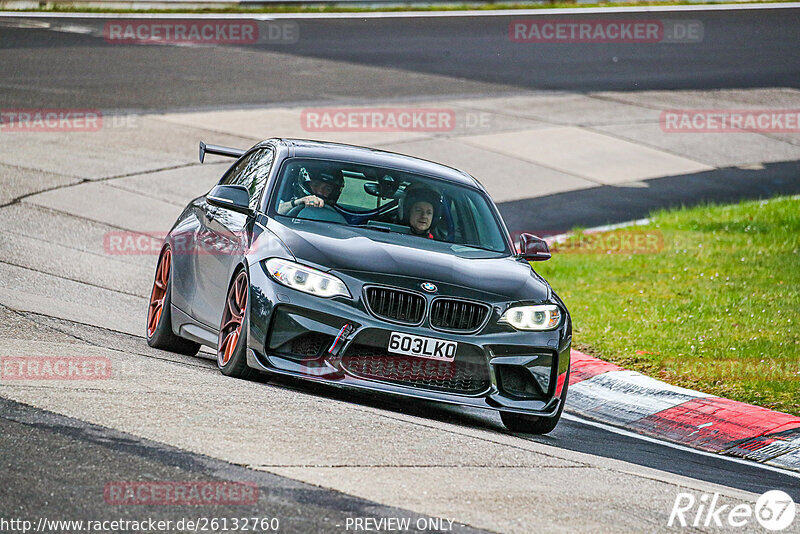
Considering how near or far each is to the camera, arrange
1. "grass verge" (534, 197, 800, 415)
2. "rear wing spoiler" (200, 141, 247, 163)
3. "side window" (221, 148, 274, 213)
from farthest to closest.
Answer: "grass verge" (534, 197, 800, 415), "rear wing spoiler" (200, 141, 247, 163), "side window" (221, 148, 274, 213)

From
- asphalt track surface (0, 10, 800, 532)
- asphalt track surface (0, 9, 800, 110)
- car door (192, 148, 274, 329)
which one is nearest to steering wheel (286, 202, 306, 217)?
car door (192, 148, 274, 329)

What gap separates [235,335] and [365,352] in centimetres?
95

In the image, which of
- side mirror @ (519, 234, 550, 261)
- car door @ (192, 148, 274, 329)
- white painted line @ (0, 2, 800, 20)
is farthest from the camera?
white painted line @ (0, 2, 800, 20)

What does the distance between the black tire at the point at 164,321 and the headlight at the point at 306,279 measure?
1878 millimetres

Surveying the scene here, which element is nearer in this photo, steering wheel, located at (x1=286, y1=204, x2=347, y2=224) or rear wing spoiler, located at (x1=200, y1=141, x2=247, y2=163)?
steering wheel, located at (x1=286, y1=204, x2=347, y2=224)

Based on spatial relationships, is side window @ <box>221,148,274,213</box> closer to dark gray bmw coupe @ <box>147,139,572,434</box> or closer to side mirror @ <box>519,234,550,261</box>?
dark gray bmw coupe @ <box>147,139,572,434</box>

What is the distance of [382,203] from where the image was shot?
28.3 ft

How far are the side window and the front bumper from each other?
1334 mm

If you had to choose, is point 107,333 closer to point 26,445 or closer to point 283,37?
point 26,445

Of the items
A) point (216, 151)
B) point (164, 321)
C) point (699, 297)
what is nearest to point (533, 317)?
point (164, 321)

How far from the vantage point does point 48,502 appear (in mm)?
5012

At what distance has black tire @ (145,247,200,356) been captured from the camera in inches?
359

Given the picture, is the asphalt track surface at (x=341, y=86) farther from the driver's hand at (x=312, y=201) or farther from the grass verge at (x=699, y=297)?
the grass verge at (x=699, y=297)

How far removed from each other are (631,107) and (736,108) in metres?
2.26
